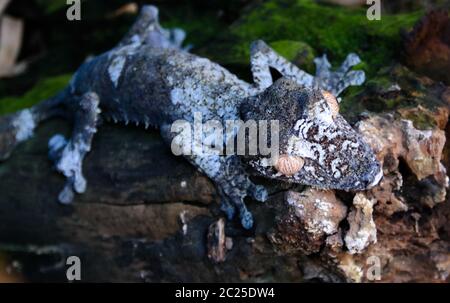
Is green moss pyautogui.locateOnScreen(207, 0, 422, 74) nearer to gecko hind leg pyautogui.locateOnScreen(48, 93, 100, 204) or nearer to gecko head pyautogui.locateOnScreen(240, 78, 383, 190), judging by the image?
gecko head pyautogui.locateOnScreen(240, 78, 383, 190)

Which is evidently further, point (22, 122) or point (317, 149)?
point (22, 122)

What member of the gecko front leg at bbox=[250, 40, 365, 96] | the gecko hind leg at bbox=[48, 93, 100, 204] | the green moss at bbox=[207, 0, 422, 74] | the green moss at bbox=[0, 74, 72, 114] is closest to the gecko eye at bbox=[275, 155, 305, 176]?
the gecko front leg at bbox=[250, 40, 365, 96]

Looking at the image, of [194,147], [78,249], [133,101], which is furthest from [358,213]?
[78,249]

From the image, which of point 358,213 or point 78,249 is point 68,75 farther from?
point 358,213

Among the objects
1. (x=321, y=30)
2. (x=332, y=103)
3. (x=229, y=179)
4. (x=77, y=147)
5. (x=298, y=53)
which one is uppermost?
(x=321, y=30)

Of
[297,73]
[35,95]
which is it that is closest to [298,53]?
[297,73]

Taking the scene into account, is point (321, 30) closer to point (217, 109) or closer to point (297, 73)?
point (297, 73)

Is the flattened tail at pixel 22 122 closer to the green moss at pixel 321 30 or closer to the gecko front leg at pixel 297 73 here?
the green moss at pixel 321 30
